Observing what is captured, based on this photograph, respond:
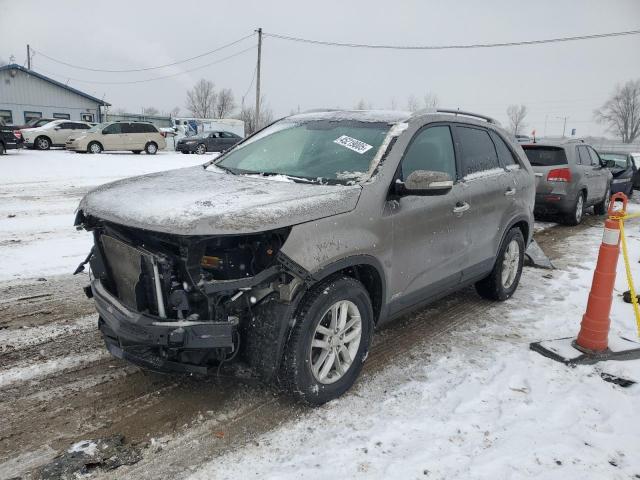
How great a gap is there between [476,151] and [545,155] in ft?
21.5

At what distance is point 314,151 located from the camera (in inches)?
149

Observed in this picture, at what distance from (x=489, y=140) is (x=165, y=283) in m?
3.53

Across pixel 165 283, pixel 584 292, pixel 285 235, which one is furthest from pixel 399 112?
pixel 584 292

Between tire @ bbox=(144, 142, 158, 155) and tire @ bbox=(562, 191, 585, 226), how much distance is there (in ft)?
70.5

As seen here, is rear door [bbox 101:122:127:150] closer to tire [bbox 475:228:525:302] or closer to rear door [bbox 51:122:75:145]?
rear door [bbox 51:122:75:145]

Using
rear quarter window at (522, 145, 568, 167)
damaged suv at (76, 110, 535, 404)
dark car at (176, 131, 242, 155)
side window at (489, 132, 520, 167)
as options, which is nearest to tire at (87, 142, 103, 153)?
dark car at (176, 131, 242, 155)

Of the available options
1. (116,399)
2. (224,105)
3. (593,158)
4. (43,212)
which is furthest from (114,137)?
(224,105)

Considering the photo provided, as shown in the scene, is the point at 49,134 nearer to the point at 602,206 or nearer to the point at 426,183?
the point at 602,206

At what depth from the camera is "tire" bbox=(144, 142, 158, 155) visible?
84.1ft

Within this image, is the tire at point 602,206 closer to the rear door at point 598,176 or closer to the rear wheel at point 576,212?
the rear door at point 598,176

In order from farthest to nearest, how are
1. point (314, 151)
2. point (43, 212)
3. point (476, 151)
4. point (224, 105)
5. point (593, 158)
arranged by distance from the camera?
point (224, 105), point (593, 158), point (43, 212), point (476, 151), point (314, 151)

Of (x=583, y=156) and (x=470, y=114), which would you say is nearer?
(x=470, y=114)

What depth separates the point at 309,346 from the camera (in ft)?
9.41

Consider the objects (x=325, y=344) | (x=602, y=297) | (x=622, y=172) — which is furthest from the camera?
(x=622, y=172)
